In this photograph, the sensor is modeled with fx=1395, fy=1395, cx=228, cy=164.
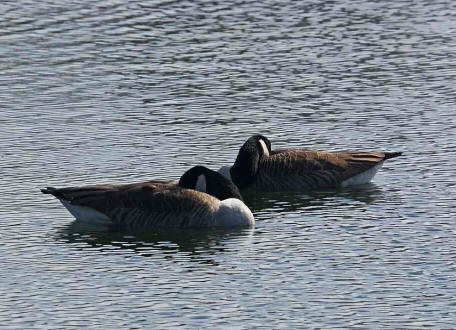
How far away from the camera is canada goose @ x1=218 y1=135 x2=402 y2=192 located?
75.9 ft

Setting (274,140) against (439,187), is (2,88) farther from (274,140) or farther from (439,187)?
(439,187)

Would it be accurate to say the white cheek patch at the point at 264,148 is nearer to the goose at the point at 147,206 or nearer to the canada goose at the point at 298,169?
the canada goose at the point at 298,169

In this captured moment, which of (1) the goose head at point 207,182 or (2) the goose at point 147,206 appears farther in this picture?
(1) the goose head at point 207,182

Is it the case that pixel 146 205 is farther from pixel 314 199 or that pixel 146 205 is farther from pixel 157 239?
pixel 314 199

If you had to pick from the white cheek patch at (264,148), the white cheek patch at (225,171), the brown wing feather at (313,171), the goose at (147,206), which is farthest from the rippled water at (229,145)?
the white cheek patch at (264,148)

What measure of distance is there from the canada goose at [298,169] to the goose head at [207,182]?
170cm

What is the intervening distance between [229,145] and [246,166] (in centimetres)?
239

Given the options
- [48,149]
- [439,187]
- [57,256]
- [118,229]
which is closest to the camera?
[57,256]

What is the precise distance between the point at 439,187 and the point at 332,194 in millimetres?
1805

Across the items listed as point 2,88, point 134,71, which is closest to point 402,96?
point 134,71

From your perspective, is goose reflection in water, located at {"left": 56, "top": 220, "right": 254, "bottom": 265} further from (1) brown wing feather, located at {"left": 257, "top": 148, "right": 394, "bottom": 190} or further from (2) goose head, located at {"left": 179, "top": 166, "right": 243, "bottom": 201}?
(1) brown wing feather, located at {"left": 257, "top": 148, "right": 394, "bottom": 190}

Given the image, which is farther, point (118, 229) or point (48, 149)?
point (48, 149)

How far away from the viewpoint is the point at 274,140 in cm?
2581

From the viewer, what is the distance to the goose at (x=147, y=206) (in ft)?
67.8
